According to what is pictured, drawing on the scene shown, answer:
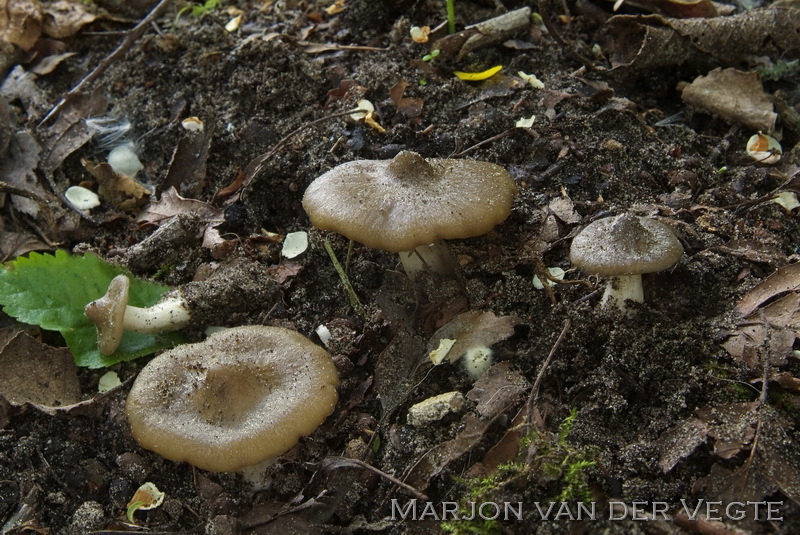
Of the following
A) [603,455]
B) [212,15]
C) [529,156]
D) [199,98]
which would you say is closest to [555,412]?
[603,455]

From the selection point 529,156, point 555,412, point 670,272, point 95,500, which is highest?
point 529,156

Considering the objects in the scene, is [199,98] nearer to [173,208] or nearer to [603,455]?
[173,208]

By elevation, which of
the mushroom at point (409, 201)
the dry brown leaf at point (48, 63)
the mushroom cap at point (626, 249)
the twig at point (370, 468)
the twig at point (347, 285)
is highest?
the dry brown leaf at point (48, 63)

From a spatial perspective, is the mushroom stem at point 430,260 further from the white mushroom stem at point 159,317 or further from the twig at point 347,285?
the white mushroom stem at point 159,317

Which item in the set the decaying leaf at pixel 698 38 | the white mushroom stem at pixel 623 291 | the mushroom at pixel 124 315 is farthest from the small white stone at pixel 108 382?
the decaying leaf at pixel 698 38

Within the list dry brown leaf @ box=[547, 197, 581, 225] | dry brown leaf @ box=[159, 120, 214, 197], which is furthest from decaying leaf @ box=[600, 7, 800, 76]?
dry brown leaf @ box=[159, 120, 214, 197]

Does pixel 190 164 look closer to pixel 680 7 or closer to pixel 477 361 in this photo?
pixel 477 361
